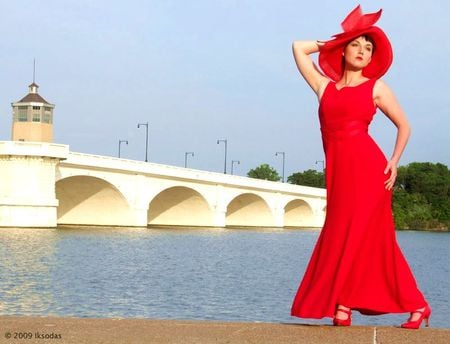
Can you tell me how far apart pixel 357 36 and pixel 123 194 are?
2037 inches

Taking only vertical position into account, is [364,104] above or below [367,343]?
above

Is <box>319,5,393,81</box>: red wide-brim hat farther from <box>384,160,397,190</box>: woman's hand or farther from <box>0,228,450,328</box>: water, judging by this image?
<box>0,228,450,328</box>: water

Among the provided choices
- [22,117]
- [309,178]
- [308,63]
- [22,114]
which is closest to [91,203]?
[22,117]

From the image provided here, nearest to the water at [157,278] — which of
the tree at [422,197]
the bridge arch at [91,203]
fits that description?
the bridge arch at [91,203]

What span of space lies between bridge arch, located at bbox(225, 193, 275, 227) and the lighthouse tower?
22.9 metres

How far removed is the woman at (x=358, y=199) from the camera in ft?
21.2

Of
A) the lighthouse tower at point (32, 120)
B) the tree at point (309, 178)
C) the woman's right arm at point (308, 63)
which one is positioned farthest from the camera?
→ the tree at point (309, 178)

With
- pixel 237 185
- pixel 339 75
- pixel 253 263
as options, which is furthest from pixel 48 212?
pixel 339 75

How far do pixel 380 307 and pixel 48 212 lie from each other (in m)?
44.8

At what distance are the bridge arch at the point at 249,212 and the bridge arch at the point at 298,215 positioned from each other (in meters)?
7.02

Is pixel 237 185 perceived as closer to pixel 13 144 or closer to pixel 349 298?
pixel 13 144

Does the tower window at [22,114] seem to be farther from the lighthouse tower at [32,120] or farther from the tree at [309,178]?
the tree at [309,178]

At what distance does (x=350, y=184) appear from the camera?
6.61 metres

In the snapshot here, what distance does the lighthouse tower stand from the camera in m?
59.9
